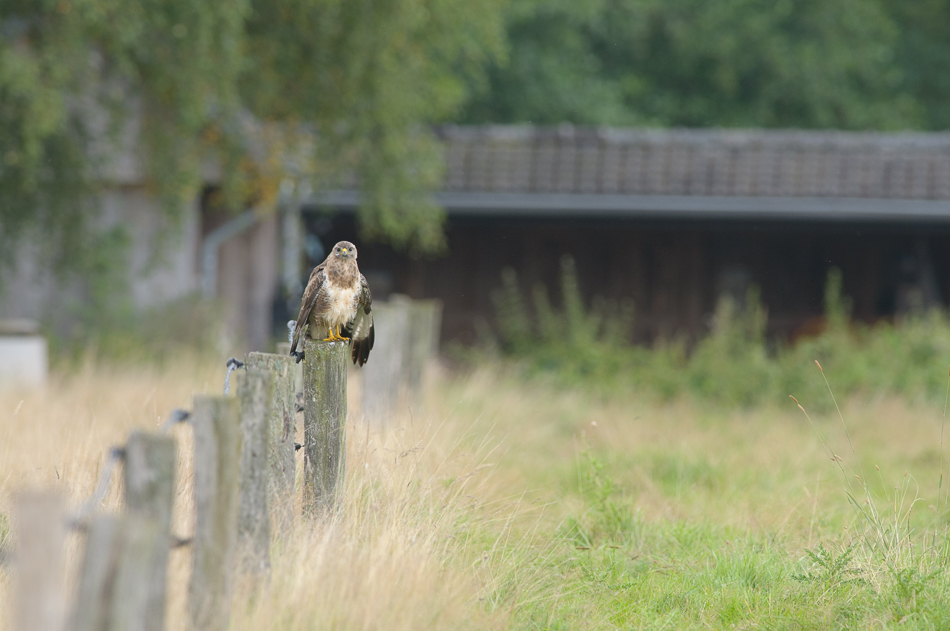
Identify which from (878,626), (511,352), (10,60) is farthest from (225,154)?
(878,626)

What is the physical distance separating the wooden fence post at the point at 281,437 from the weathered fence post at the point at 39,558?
1190mm

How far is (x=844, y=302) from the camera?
1539 centimetres

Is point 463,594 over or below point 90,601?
below

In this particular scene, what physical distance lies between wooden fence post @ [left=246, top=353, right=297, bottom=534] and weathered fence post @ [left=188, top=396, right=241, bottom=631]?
0.54m

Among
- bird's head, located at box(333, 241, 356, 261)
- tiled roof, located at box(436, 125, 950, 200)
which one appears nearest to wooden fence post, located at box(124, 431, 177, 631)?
bird's head, located at box(333, 241, 356, 261)

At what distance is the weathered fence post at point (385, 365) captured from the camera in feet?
24.2

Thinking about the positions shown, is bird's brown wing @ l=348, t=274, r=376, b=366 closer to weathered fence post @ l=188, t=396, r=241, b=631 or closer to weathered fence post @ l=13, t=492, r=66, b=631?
weathered fence post @ l=188, t=396, r=241, b=631

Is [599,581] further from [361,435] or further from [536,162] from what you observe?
[536,162]

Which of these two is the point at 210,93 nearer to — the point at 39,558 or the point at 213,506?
the point at 213,506

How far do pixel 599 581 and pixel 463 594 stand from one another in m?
0.90

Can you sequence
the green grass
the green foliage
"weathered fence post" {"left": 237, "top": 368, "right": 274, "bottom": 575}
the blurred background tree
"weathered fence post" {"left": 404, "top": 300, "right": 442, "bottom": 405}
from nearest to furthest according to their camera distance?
"weathered fence post" {"left": 237, "top": 368, "right": 274, "bottom": 575} < the green grass < "weathered fence post" {"left": 404, "top": 300, "right": 442, "bottom": 405} < the blurred background tree < the green foliage

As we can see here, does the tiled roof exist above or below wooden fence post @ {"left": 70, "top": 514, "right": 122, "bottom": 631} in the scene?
above

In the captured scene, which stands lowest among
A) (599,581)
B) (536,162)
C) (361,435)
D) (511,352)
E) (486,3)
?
(511,352)

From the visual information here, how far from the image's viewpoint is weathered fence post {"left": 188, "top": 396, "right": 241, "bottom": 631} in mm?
2930
